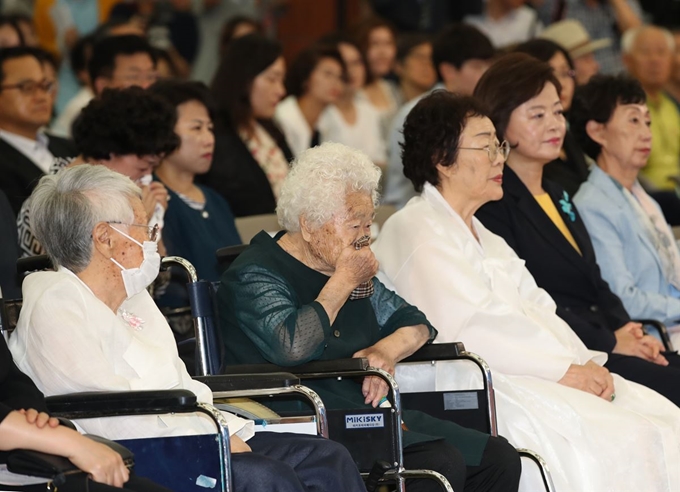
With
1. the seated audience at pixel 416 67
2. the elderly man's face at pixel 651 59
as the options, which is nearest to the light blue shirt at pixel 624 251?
the seated audience at pixel 416 67

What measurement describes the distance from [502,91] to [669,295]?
119 cm

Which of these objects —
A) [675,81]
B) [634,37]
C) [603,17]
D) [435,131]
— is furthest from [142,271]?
[603,17]

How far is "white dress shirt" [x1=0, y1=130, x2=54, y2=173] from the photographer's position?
5.08m

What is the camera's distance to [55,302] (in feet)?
8.98

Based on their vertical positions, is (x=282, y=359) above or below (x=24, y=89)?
below

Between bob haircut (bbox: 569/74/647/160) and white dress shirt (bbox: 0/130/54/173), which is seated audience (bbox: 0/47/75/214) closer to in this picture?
white dress shirt (bbox: 0/130/54/173)

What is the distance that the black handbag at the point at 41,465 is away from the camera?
243cm

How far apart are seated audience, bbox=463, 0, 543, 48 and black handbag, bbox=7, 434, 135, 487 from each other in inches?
246

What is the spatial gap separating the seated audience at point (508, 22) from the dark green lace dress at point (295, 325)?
507 cm

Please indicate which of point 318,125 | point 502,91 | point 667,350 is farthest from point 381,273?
point 318,125

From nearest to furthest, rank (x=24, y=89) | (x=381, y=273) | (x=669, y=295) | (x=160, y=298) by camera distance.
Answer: (x=381, y=273), (x=160, y=298), (x=669, y=295), (x=24, y=89)

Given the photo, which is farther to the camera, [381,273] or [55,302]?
[381,273]

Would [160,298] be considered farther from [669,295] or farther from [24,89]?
[669,295]

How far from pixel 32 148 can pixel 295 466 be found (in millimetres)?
2776
